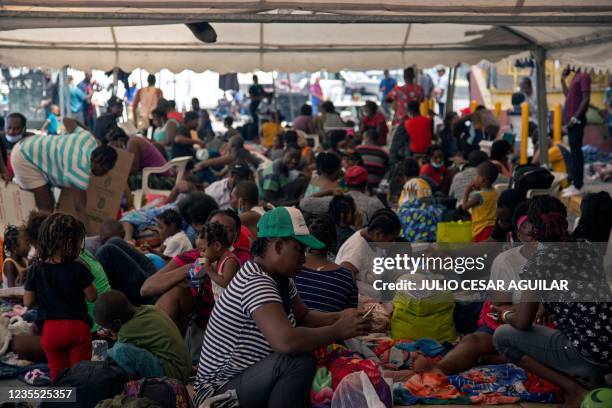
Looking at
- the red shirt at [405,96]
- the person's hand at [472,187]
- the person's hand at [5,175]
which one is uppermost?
the red shirt at [405,96]

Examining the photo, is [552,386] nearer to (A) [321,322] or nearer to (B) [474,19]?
(A) [321,322]

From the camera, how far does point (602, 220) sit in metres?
6.82

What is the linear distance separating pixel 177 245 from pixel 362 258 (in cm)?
152

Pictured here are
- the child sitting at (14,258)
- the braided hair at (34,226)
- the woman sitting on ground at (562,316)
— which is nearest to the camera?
the woman sitting on ground at (562,316)

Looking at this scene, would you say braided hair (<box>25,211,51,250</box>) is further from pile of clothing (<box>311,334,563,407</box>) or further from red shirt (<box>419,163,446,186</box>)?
red shirt (<box>419,163,446,186</box>)

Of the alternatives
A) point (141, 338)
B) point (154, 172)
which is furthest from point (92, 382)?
point (154, 172)

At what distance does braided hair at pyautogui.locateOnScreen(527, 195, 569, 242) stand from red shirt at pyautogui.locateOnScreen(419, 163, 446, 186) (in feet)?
19.5

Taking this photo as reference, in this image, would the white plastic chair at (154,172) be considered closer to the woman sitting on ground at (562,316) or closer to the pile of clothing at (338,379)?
the woman sitting on ground at (562,316)

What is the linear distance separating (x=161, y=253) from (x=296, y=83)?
24163mm

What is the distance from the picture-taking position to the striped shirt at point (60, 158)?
9047 mm

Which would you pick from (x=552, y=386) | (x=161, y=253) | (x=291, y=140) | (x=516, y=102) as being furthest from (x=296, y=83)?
(x=552, y=386)

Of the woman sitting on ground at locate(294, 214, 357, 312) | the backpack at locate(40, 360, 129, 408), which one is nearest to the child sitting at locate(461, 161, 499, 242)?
the woman sitting on ground at locate(294, 214, 357, 312)

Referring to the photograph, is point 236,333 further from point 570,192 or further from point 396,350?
point 570,192

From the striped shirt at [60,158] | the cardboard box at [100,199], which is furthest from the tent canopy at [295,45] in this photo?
the cardboard box at [100,199]
